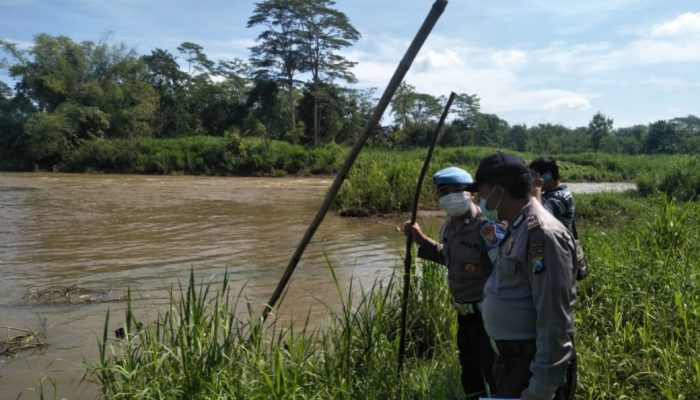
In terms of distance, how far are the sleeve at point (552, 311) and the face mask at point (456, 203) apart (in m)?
1.02

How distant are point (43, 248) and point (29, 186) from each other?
569 inches

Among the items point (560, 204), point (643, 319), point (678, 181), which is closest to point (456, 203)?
point (560, 204)

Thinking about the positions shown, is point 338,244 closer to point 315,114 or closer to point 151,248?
point 151,248

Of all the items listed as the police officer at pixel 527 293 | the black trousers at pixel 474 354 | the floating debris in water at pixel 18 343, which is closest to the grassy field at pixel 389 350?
the black trousers at pixel 474 354

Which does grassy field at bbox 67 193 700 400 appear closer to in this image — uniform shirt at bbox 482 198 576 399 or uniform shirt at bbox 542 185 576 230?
uniform shirt at bbox 542 185 576 230

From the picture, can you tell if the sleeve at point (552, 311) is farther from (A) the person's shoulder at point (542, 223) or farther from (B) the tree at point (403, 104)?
(B) the tree at point (403, 104)

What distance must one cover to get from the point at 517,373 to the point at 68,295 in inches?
237

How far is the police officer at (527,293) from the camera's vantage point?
1.67m

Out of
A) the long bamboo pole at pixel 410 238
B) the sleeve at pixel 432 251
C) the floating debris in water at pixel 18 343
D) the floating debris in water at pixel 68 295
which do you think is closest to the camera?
the long bamboo pole at pixel 410 238

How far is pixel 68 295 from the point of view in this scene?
247 inches

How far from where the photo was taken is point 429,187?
1361 cm

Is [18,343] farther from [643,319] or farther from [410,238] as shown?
[643,319]

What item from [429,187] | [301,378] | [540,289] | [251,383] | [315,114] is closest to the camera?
[540,289]

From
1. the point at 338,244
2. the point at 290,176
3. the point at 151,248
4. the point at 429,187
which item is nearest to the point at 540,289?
the point at 338,244
